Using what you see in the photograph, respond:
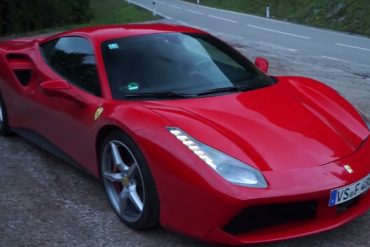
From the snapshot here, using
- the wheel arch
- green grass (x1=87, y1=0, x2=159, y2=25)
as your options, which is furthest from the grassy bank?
the wheel arch

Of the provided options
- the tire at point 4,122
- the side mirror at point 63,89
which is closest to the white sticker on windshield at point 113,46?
the side mirror at point 63,89

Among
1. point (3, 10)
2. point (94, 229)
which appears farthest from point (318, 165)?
point (3, 10)

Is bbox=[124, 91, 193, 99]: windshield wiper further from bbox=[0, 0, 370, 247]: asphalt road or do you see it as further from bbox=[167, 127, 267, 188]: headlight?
bbox=[0, 0, 370, 247]: asphalt road

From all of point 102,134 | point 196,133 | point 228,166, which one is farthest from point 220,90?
point 228,166

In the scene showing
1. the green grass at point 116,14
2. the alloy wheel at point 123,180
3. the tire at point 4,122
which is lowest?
the green grass at point 116,14

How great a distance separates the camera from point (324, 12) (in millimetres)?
26812

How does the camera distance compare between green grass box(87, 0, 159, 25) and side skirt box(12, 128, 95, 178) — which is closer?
side skirt box(12, 128, 95, 178)

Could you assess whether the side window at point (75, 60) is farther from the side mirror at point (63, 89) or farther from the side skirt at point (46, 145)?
the side skirt at point (46, 145)

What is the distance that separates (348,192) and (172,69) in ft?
5.11

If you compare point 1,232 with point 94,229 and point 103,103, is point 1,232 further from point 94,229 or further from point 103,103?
point 103,103

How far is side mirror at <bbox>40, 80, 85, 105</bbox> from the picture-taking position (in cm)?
421

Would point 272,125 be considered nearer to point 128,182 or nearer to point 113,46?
point 128,182

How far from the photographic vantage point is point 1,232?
12.0 feet

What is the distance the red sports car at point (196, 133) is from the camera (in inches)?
124
